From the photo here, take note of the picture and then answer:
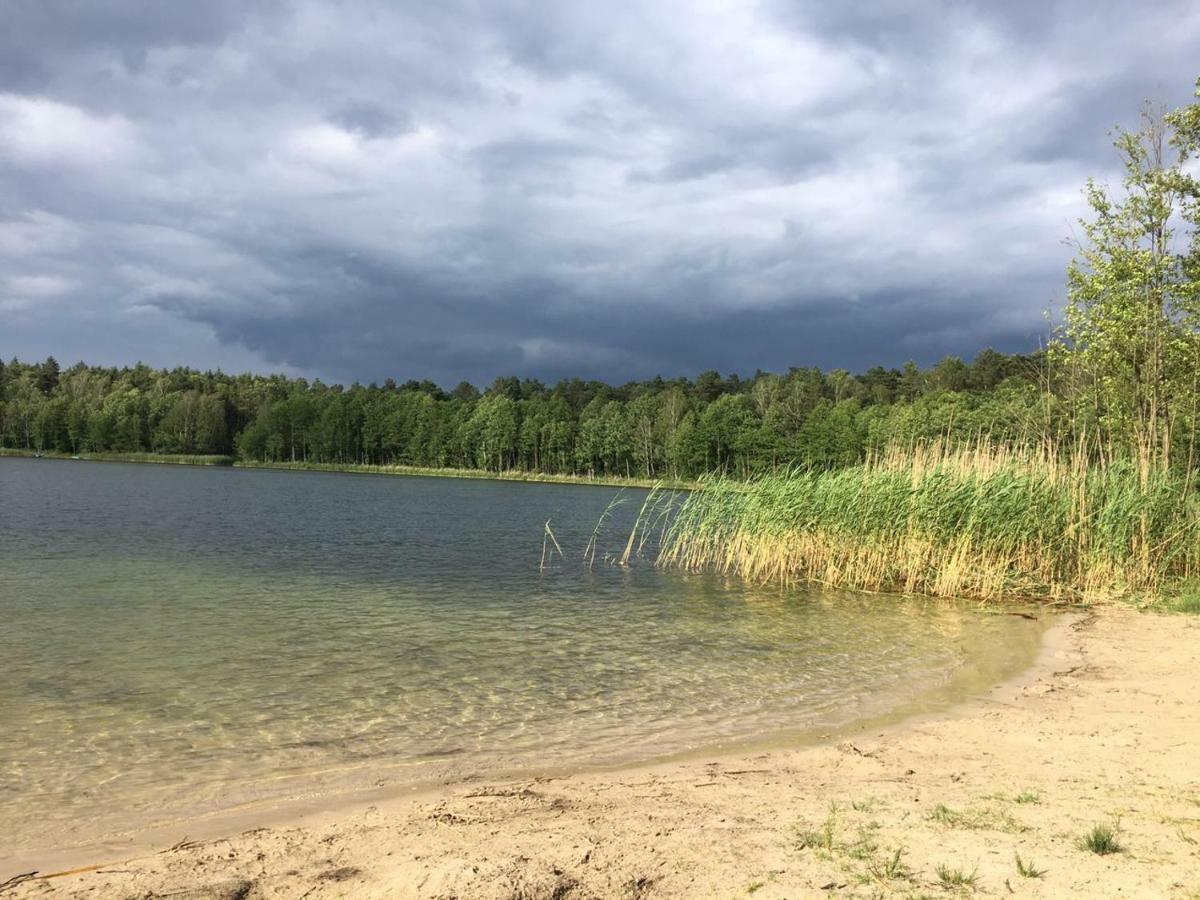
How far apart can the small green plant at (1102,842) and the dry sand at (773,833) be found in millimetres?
80

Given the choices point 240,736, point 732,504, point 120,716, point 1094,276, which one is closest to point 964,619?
point 732,504

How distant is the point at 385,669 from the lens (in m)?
11.4

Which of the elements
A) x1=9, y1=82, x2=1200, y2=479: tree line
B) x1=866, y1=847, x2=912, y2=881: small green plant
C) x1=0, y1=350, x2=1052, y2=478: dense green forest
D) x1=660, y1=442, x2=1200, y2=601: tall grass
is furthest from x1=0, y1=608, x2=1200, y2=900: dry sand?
x1=0, y1=350, x2=1052, y2=478: dense green forest

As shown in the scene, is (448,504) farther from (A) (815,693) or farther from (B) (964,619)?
(A) (815,693)

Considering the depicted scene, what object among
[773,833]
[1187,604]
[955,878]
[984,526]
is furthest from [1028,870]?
[984,526]

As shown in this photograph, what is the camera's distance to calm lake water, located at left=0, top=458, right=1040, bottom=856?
24.4 ft

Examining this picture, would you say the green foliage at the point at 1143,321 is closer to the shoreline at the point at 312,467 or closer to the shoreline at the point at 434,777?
the shoreline at the point at 434,777

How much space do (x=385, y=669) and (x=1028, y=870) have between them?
29.7 feet

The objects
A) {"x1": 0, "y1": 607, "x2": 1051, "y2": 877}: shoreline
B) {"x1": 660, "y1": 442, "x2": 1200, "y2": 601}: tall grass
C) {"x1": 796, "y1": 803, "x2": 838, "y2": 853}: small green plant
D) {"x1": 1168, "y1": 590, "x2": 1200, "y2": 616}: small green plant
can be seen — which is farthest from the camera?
{"x1": 660, "y1": 442, "x2": 1200, "y2": 601}: tall grass

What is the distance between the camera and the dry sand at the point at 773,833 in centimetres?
435

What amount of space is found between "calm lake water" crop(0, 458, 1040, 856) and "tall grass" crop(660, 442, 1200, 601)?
1.52m

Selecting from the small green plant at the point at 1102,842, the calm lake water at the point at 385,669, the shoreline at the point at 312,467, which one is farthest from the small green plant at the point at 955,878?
the shoreline at the point at 312,467

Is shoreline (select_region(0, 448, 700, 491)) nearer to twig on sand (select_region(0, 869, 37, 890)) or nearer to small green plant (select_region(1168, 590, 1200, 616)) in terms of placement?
small green plant (select_region(1168, 590, 1200, 616))

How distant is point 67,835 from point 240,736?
8.02ft
